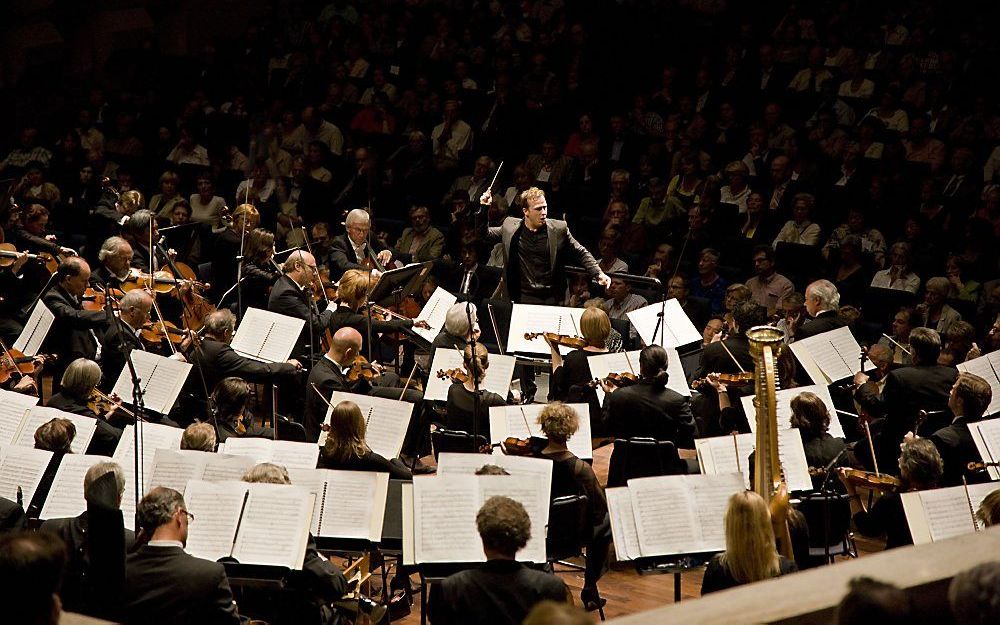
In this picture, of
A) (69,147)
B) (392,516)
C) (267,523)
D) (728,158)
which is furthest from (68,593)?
(69,147)

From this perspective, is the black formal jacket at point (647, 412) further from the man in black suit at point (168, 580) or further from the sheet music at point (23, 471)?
the sheet music at point (23, 471)

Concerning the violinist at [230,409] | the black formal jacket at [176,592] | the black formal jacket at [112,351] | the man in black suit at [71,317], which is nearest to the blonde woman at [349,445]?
the violinist at [230,409]

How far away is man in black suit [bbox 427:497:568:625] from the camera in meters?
3.99

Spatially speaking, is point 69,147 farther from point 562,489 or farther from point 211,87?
point 562,489

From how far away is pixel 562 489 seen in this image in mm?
5703

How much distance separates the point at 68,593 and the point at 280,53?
10660 mm

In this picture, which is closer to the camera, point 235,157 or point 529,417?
point 529,417

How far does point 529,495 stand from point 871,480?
74.6 inches

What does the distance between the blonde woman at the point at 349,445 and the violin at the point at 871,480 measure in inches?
88.3

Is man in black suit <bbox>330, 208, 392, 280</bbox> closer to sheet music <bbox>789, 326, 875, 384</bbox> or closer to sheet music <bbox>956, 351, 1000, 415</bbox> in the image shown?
sheet music <bbox>789, 326, 875, 384</bbox>

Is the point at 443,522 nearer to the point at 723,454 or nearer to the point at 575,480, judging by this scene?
the point at 575,480

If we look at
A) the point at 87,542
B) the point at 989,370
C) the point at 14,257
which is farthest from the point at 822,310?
the point at 14,257

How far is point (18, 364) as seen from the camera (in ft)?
23.9

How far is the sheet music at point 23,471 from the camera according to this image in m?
5.43
